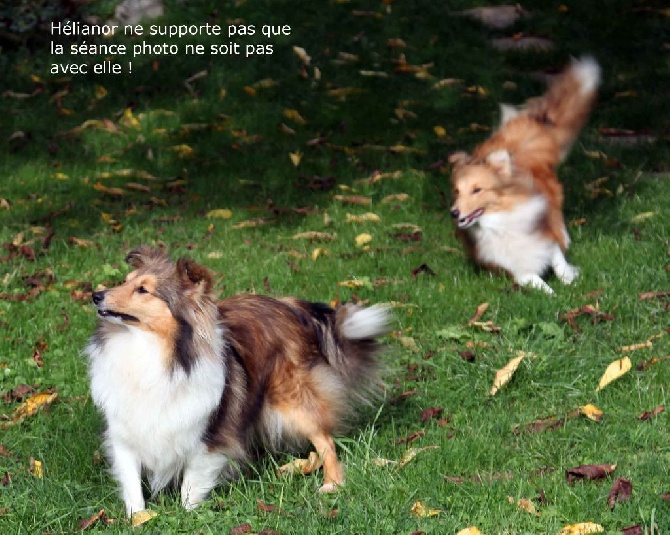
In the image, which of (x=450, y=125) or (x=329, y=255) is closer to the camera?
(x=329, y=255)

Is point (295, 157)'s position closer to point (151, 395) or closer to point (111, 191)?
point (111, 191)

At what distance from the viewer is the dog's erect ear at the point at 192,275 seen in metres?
4.95

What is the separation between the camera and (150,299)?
4.85 metres

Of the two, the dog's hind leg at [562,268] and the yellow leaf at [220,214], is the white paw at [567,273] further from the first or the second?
the yellow leaf at [220,214]

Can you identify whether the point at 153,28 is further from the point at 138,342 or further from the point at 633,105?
the point at 138,342

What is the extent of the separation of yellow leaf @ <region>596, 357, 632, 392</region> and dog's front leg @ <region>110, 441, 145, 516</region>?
2.43 metres

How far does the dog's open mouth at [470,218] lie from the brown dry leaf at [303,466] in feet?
10.3

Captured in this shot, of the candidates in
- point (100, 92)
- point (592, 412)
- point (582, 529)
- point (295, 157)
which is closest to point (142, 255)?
point (582, 529)

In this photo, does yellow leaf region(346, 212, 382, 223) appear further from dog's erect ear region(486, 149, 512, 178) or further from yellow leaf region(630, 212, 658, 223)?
yellow leaf region(630, 212, 658, 223)

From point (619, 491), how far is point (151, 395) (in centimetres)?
200

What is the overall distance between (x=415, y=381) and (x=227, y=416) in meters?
1.49

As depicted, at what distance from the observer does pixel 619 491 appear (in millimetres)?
4648

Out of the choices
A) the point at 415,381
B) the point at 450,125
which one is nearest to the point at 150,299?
the point at 415,381

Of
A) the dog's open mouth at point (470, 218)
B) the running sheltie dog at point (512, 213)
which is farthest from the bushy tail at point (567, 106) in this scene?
the dog's open mouth at point (470, 218)
